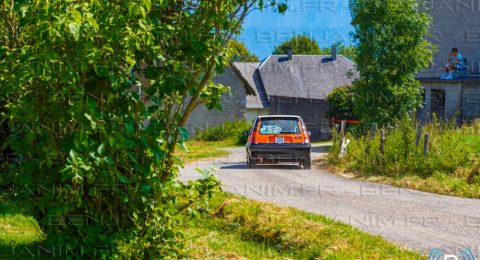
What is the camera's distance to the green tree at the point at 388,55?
1236 inches

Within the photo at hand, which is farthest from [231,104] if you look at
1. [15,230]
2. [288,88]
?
[15,230]

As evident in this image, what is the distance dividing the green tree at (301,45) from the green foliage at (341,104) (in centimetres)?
3874

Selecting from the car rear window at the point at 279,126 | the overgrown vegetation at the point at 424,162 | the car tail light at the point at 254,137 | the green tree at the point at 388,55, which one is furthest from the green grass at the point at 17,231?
the green tree at the point at 388,55

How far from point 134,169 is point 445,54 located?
35.1 m

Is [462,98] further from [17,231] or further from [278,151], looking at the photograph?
[17,231]

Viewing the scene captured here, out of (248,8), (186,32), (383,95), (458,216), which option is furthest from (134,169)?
(383,95)

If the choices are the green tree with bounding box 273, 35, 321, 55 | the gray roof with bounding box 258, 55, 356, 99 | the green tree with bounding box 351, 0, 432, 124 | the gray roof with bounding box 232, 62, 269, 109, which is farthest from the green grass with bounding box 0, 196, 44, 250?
the green tree with bounding box 273, 35, 321, 55

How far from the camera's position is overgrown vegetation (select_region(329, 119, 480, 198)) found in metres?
16.2

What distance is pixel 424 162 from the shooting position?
59.1 ft

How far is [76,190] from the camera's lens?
18.9 feet

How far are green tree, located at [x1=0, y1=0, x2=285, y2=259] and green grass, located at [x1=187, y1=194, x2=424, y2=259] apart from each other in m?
1.16

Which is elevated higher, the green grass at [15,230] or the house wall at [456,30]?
the house wall at [456,30]

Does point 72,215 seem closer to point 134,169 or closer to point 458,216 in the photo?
point 134,169

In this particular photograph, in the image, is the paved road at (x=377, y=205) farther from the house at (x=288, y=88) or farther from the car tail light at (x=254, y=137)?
the house at (x=288, y=88)
